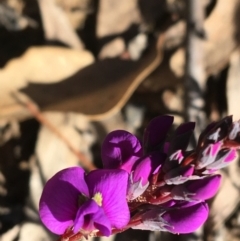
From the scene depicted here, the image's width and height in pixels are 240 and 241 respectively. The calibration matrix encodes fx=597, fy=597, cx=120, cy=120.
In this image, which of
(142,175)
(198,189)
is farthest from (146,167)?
(198,189)

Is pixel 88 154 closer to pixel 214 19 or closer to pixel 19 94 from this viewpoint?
pixel 19 94

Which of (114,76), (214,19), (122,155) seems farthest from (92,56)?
(122,155)

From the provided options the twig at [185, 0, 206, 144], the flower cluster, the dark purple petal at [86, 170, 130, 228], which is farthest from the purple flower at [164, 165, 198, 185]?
the twig at [185, 0, 206, 144]

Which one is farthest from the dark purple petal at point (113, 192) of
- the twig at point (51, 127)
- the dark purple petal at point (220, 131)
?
the twig at point (51, 127)

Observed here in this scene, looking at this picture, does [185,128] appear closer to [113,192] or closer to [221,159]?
[221,159]

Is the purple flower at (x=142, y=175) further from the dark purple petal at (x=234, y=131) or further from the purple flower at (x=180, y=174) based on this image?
the dark purple petal at (x=234, y=131)
